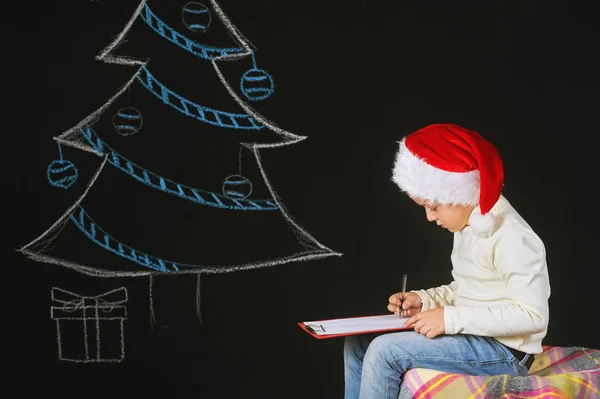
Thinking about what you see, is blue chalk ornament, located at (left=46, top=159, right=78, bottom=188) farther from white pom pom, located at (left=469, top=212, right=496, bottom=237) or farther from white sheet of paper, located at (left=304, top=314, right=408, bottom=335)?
white pom pom, located at (left=469, top=212, right=496, bottom=237)

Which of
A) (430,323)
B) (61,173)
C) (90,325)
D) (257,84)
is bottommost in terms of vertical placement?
(90,325)

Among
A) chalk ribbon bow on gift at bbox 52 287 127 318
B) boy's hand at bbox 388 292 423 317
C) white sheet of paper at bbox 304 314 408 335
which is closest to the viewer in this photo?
white sheet of paper at bbox 304 314 408 335

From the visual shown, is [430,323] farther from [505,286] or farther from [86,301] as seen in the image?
[86,301]

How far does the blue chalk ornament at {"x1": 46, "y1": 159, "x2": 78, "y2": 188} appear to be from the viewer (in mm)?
1929

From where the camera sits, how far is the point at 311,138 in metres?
2.03

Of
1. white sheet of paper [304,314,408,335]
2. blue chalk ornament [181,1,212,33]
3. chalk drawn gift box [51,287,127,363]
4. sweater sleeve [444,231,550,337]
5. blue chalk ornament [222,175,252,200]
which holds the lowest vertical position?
chalk drawn gift box [51,287,127,363]

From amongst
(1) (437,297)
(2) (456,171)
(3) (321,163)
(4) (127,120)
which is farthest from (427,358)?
(4) (127,120)

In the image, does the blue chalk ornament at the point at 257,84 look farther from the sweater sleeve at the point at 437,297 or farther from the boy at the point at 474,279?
the sweater sleeve at the point at 437,297

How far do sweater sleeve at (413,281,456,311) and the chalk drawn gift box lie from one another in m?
0.88

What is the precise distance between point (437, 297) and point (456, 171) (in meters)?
0.43

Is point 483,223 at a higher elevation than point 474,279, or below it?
higher

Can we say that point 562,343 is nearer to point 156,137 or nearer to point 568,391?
point 568,391

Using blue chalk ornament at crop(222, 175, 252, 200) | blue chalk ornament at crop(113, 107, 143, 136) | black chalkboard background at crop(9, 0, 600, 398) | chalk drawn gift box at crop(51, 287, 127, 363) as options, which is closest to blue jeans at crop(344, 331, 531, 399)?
black chalkboard background at crop(9, 0, 600, 398)

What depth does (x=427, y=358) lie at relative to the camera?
1591 mm
